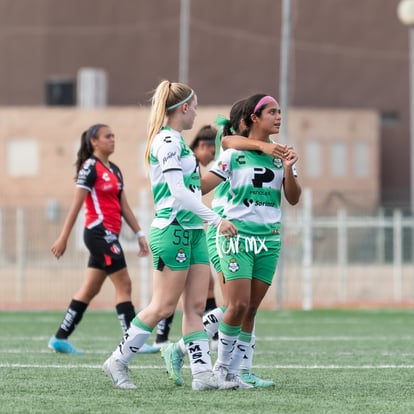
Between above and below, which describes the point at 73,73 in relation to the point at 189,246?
above

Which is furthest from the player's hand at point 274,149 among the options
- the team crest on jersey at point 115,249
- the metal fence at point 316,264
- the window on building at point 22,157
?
the window on building at point 22,157

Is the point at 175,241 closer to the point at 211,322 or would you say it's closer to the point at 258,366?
the point at 211,322

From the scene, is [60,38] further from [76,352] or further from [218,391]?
[218,391]

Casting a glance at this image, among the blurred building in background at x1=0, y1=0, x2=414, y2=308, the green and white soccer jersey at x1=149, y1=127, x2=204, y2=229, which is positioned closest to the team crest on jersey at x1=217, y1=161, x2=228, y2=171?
the green and white soccer jersey at x1=149, y1=127, x2=204, y2=229

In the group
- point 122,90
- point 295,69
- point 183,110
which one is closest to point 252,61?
point 295,69

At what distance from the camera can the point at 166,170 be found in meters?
8.00

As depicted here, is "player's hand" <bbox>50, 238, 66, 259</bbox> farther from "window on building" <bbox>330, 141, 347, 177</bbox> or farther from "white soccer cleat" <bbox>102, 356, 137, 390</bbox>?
"window on building" <bbox>330, 141, 347, 177</bbox>

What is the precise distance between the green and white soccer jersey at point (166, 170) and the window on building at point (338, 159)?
1417 inches

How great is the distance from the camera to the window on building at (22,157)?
43094 millimetres

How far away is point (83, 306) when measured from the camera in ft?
38.7

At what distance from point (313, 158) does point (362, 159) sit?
6.03 feet

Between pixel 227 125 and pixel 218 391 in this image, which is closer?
pixel 218 391

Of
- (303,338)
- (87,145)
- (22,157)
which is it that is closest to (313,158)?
(22,157)

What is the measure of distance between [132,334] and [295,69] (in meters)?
37.6
